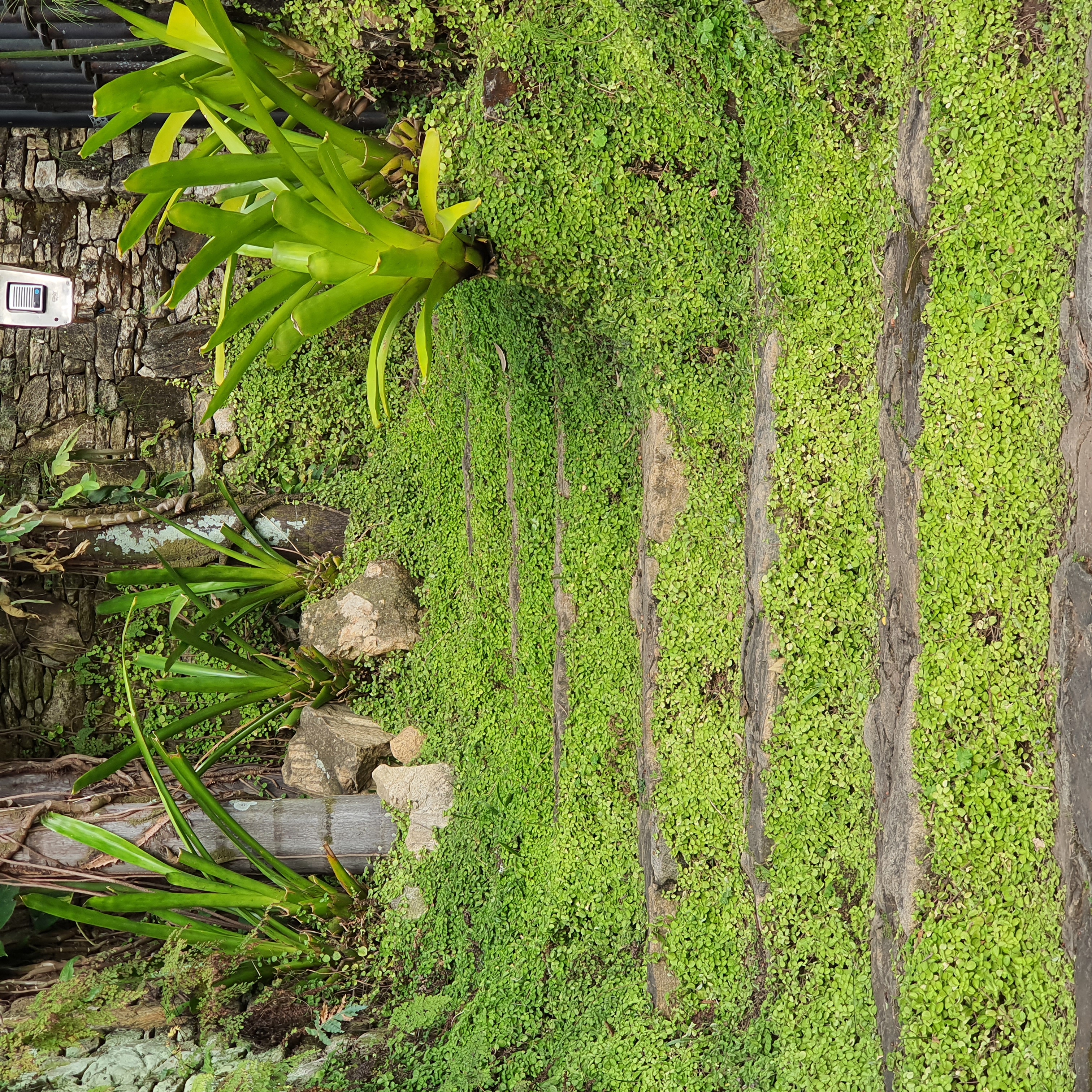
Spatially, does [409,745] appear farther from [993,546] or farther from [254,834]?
[993,546]

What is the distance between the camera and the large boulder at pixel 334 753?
2.98 m

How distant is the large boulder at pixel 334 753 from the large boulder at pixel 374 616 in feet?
0.81

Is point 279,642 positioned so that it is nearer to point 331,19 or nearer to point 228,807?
point 228,807

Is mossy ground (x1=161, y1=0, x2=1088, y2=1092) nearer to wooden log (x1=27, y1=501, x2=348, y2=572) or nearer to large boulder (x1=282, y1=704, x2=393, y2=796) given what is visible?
large boulder (x1=282, y1=704, x2=393, y2=796)

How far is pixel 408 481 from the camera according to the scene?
3.16m

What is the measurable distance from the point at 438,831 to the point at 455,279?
1.70m

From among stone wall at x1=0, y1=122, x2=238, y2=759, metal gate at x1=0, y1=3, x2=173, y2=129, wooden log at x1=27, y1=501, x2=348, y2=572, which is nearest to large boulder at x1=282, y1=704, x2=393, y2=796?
wooden log at x1=27, y1=501, x2=348, y2=572

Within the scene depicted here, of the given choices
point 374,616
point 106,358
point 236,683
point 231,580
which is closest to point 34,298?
point 106,358

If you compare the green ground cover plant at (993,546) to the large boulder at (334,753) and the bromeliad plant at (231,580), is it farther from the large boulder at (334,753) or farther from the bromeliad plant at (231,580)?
the bromeliad plant at (231,580)

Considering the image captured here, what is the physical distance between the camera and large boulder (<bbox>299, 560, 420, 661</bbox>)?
9.91 feet

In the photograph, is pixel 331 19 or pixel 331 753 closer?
pixel 331 19

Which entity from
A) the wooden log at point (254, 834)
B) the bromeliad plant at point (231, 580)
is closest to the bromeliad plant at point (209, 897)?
the wooden log at point (254, 834)

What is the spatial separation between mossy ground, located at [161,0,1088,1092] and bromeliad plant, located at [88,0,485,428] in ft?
0.86

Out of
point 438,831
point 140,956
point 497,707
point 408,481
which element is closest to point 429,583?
point 408,481
